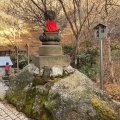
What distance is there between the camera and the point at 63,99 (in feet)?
17.3

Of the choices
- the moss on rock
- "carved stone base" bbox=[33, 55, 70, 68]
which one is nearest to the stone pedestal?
"carved stone base" bbox=[33, 55, 70, 68]

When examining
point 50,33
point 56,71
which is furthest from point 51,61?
point 50,33

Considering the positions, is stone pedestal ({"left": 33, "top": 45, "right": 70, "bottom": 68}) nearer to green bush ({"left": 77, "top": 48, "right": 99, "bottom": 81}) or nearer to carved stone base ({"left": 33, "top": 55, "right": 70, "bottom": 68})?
carved stone base ({"left": 33, "top": 55, "right": 70, "bottom": 68})

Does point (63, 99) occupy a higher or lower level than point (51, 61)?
lower

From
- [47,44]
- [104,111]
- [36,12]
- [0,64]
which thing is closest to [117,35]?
[36,12]

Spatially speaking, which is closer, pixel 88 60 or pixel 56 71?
pixel 56 71

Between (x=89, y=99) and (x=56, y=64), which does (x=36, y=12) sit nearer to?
(x=56, y=64)

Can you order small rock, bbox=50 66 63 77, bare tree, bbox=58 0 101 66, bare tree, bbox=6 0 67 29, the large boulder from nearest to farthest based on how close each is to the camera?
the large boulder < small rock, bbox=50 66 63 77 < bare tree, bbox=58 0 101 66 < bare tree, bbox=6 0 67 29

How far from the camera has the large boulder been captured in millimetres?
5070

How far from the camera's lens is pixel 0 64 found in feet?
57.1

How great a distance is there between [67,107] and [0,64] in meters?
13.2

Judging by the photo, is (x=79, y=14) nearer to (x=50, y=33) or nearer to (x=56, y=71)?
(x=50, y=33)

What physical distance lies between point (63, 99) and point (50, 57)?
5.18 feet

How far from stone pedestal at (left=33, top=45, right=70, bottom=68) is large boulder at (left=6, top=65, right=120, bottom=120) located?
383 millimetres
